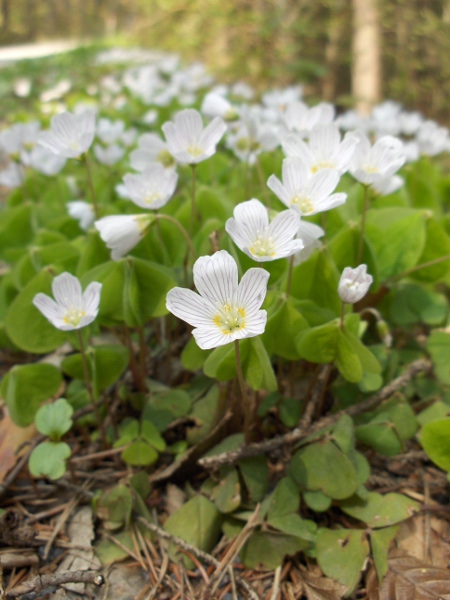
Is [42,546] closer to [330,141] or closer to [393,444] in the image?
[393,444]

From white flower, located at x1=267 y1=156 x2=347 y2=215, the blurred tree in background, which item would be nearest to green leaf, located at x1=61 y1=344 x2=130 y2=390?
white flower, located at x1=267 y1=156 x2=347 y2=215

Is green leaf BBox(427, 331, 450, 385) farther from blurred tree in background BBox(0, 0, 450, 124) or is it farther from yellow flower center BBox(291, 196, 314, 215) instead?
A: blurred tree in background BBox(0, 0, 450, 124)

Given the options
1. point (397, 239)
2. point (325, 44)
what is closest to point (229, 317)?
point (397, 239)

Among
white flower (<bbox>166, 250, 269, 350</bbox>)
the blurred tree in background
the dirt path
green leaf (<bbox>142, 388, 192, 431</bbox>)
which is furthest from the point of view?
the dirt path

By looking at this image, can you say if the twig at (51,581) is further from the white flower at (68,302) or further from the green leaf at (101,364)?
the white flower at (68,302)

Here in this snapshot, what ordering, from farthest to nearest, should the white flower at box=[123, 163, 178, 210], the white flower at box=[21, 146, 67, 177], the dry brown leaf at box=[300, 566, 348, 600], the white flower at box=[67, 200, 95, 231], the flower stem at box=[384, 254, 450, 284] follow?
the white flower at box=[21, 146, 67, 177] → the white flower at box=[67, 200, 95, 231] → the flower stem at box=[384, 254, 450, 284] → the white flower at box=[123, 163, 178, 210] → the dry brown leaf at box=[300, 566, 348, 600]

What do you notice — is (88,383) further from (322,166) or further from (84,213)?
(322,166)
